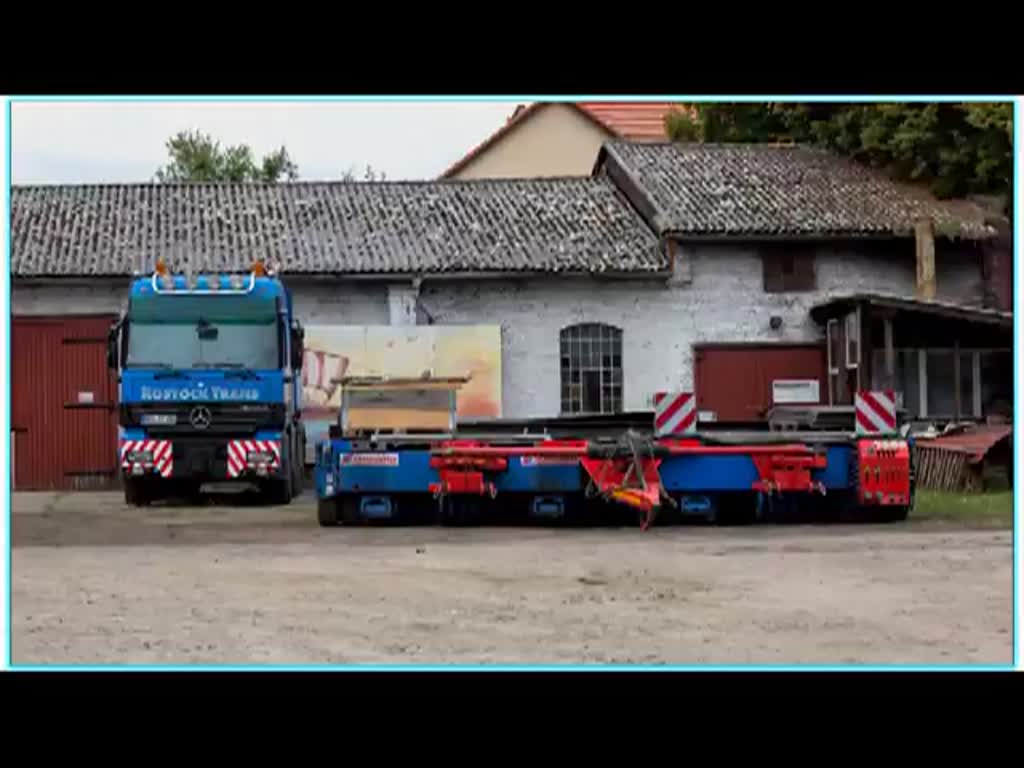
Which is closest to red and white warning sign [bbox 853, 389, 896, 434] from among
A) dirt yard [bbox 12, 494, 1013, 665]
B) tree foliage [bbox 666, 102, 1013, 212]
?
dirt yard [bbox 12, 494, 1013, 665]

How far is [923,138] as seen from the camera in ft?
92.1

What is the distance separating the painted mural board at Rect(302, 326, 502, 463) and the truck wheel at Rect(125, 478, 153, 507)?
513 centimetres

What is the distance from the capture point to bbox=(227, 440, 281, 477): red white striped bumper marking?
70.1 feet

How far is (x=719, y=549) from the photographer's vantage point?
15766mm

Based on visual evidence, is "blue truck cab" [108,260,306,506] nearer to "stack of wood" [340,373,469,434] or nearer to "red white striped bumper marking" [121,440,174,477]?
"red white striped bumper marking" [121,440,174,477]

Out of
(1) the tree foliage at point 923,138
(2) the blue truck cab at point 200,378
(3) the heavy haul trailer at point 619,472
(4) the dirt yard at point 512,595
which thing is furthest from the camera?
(1) the tree foliage at point 923,138

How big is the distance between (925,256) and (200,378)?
38.3ft

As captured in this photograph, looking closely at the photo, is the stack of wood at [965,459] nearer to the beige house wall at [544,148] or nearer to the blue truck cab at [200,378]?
the blue truck cab at [200,378]

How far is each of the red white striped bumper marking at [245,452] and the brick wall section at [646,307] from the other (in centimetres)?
702

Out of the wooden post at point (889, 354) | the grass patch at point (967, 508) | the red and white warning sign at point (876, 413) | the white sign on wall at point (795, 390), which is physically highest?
the wooden post at point (889, 354)

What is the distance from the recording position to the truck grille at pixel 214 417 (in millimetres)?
21297

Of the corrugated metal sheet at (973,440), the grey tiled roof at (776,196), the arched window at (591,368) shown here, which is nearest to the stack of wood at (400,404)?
the corrugated metal sheet at (973,440)

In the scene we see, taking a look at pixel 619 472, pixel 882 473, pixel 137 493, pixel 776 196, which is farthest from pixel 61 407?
pixel 882 473
